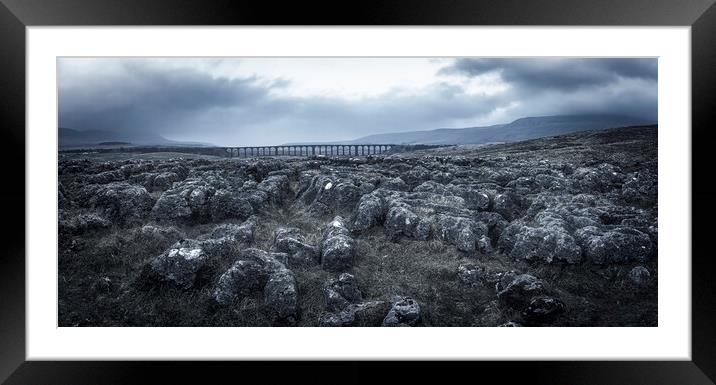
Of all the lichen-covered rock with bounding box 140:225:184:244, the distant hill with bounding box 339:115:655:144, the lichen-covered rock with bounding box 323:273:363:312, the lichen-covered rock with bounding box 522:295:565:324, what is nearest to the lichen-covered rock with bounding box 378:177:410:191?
the distant hill with bounding box 339:115:655:144

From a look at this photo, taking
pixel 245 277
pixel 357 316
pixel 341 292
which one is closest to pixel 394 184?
pixel 341 292

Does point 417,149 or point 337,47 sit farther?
point 417,149

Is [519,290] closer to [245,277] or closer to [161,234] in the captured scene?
[245,277]

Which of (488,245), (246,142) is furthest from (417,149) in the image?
(246,142)

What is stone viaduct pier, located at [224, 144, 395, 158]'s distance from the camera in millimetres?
8859

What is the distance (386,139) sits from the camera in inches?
360

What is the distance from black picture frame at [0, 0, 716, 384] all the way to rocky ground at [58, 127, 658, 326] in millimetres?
1284

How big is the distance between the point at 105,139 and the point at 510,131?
359 inches

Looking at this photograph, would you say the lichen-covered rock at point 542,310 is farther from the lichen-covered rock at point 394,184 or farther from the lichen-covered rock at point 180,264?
the lichen-covered rock at point 180,264

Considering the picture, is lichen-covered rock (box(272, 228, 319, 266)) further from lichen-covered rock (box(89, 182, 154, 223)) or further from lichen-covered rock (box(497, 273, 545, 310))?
lichen-covered rock (box(497, 273, 545, 310))
